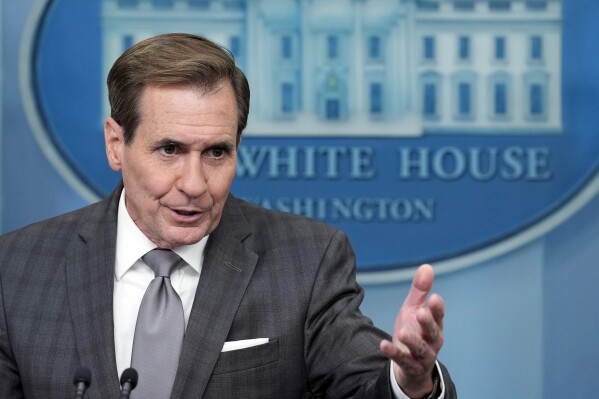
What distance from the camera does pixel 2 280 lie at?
8.00 ft

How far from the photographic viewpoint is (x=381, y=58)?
3.60 metres

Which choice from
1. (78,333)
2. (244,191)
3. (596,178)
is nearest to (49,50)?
(244,191)

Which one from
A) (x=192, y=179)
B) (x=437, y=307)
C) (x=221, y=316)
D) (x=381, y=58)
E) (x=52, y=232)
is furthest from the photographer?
(x=381, y=58)

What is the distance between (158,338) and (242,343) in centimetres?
18

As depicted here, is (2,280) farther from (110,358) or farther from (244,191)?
(244,191)

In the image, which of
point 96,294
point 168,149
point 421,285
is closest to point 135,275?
point 96,294

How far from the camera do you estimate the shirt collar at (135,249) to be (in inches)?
95.3

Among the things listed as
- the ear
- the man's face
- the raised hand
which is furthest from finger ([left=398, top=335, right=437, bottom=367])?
the ear

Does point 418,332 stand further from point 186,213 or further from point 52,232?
point 52,232

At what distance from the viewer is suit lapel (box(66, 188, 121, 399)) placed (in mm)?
2279

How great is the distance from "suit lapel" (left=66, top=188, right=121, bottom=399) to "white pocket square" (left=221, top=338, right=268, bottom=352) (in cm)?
24

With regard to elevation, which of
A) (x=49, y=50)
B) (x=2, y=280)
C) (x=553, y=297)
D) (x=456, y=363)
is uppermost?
(x=49, y=50)

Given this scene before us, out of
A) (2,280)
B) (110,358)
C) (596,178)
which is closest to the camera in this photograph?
(110,358)

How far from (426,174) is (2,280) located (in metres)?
1.63
